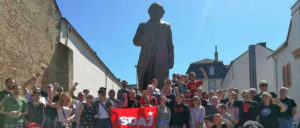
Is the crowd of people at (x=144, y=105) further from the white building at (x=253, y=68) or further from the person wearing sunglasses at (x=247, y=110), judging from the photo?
the white building at (x=253, y=68)

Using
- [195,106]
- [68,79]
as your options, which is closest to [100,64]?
[68,79]

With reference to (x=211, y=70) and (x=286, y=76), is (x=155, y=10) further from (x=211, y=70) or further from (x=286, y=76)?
(x=211, y=70)

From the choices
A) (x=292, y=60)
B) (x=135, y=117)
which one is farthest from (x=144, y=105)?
(x=292, y=60)

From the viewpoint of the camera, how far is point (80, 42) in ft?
82.5

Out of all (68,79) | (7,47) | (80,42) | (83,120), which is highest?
(80,42)

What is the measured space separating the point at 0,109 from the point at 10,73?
822 cm

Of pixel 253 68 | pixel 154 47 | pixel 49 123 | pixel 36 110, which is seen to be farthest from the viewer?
pixel 253 68

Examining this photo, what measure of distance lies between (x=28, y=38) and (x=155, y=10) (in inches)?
380

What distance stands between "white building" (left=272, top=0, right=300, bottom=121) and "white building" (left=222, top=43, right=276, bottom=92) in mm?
7094

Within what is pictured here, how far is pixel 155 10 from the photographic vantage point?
28.6ft

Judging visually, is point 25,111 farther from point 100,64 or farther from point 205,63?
point 205,63

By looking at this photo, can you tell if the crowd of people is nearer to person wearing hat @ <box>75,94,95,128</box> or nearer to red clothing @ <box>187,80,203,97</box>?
person wearing hat @ <box>75,94,95,128</box>

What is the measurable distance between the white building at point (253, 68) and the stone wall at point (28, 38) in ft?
82.9

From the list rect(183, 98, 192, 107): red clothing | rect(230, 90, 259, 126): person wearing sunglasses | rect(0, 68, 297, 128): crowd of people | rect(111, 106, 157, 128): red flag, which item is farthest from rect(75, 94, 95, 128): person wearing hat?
rect(230, 90, 259, 126): person wearing sunglasses
